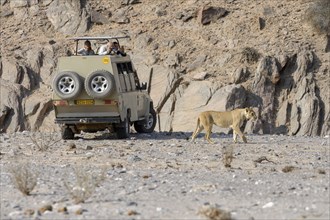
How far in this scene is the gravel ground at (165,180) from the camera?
12.5m

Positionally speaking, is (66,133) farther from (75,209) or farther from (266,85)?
(75,209)

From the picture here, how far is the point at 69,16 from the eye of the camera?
37.4 meters

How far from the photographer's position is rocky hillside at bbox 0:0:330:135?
33.0 meters

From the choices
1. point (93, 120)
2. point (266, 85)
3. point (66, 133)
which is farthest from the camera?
point (266, 85)

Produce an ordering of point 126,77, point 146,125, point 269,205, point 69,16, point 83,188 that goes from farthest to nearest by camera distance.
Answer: point 69,16 < point 146,125 < point 126,77 < point 83,188 < point 269,205

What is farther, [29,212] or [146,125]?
[146,125]

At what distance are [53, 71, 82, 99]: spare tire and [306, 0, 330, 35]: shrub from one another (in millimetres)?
13869

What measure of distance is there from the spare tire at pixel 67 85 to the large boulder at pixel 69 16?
495 inches

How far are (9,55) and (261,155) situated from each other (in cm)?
1691

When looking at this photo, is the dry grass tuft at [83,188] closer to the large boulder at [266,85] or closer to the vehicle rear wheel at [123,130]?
the vehicle rear wheel at [123,130]

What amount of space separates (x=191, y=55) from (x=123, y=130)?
410 inches

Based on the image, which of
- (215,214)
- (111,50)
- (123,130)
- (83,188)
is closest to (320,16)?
(111,50)

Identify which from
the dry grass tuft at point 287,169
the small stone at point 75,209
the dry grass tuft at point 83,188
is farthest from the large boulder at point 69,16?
the small stone at point 75,209

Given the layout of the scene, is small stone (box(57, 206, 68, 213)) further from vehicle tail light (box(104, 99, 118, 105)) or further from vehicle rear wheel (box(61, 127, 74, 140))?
vehicle rear wheel (box(61, 127, 74, 140))
